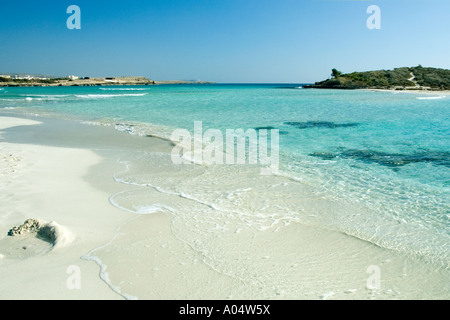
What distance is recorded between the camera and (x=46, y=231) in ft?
16.3

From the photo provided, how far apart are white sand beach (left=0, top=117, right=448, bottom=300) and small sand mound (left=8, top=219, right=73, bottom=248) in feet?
0.13

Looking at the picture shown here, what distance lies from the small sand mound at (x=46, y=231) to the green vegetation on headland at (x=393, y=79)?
8347 centimetres

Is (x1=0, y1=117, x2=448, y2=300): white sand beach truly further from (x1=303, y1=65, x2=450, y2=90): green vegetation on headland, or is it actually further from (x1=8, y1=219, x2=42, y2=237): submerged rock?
(x1=303, y1=65, x2=450, y2=90): green vegetation on headland

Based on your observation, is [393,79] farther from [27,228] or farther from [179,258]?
[27,228]

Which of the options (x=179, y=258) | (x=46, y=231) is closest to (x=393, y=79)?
(x=179, y=258)

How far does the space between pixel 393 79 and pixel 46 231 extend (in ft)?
326

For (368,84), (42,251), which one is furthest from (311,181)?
(368,84)

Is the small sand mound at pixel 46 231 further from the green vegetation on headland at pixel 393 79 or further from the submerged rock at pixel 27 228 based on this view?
the green vegetation on headland at pixel 393 79

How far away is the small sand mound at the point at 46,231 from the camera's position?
15.8 ft

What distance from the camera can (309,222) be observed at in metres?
5.71

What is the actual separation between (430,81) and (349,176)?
88636 mm

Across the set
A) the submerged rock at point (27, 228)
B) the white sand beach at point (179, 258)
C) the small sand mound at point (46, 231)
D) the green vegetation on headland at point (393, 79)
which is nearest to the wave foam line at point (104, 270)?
the white sand beach at point (179, 258)

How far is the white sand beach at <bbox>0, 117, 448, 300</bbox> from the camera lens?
149 inches
